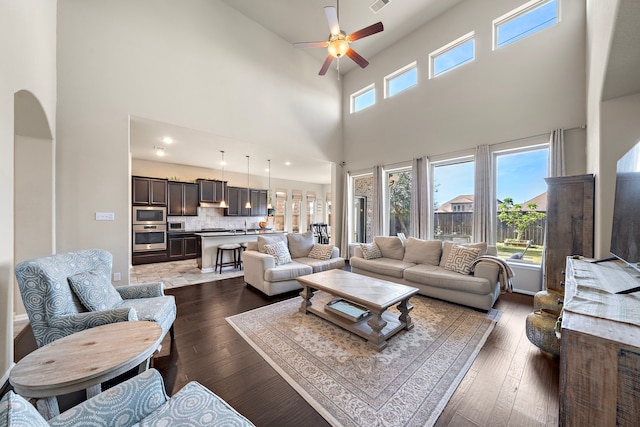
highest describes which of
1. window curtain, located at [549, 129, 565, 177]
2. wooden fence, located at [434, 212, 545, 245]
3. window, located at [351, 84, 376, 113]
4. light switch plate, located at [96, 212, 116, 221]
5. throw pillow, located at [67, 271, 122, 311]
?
window, located at [351, 84, 376, 113]

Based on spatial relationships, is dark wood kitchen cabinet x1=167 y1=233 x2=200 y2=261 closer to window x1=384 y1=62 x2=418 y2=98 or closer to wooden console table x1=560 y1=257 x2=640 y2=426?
window x1=384 y1=62 x2=418 y2=98

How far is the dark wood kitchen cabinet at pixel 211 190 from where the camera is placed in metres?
7.25

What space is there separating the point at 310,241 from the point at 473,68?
4540 millimetres

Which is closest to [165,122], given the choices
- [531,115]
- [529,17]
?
[531,115]

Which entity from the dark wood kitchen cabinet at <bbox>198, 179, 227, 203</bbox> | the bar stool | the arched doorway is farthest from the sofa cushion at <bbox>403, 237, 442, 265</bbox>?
the dark wood kitchen cabinet at <bbox>198, 179, 227, 203</bbox>

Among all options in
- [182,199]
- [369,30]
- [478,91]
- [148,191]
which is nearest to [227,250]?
[182,199]

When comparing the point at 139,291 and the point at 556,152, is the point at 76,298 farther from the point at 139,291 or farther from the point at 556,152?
the point at 556,152

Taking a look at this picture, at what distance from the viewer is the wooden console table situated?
80 centimetres

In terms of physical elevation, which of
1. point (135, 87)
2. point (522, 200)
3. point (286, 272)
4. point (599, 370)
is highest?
point (135, 87)

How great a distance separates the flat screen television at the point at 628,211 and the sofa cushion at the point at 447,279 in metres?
1.29

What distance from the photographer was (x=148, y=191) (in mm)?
6285

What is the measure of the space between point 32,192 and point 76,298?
223 cm

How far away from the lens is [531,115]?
12.3 feet

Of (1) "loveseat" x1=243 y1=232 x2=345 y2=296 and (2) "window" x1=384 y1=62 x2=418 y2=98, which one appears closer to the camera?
(1) "loveseat" x1=243 y1=232 x2=345 y2=296
